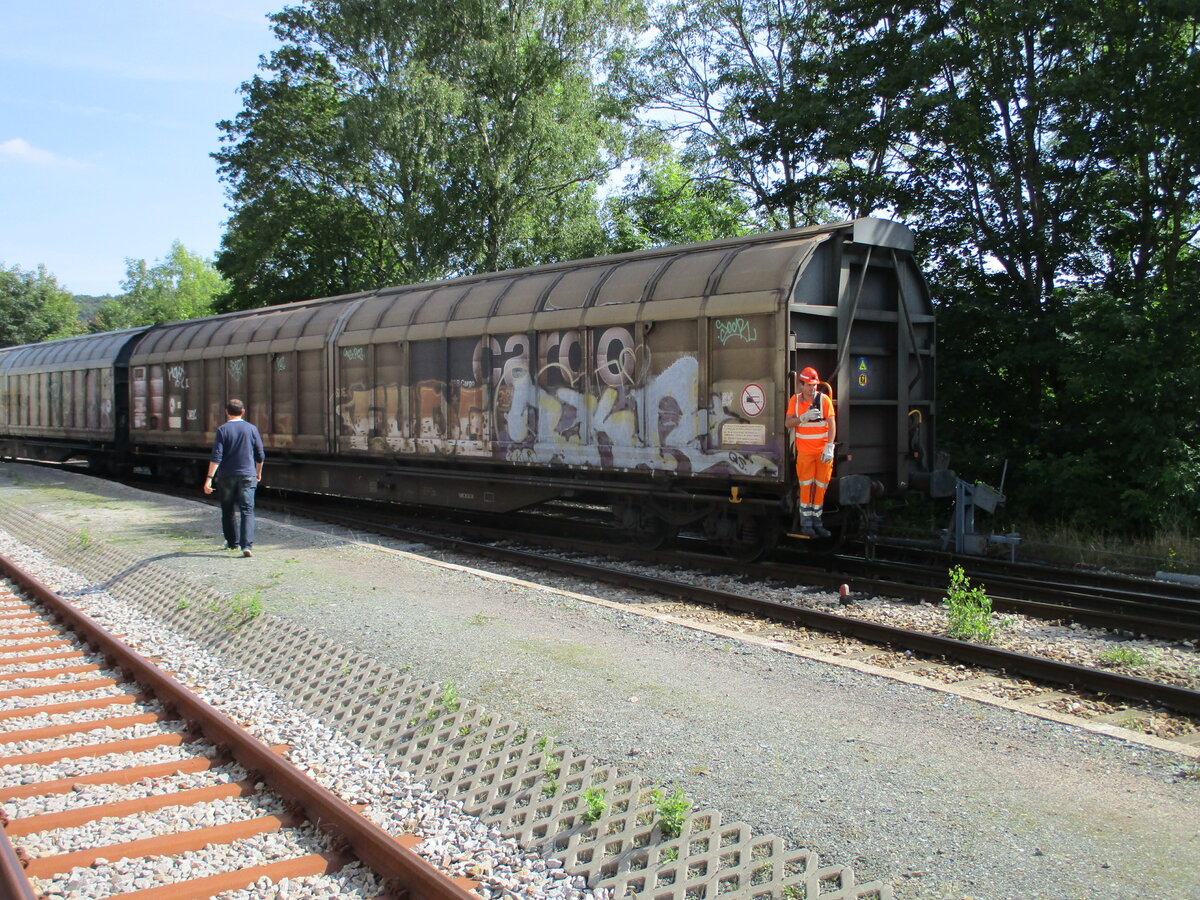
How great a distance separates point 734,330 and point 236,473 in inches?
245

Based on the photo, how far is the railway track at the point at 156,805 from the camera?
148 inches

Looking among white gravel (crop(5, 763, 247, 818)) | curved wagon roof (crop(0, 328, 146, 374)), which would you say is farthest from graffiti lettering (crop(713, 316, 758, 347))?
curved wagon roof (crop(0, 328, 146, 374))

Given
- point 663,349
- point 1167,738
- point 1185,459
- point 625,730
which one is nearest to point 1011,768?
point 1167,738

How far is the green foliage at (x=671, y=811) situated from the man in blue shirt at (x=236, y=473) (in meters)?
8.15

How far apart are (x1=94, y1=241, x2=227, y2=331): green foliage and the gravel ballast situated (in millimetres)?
87784

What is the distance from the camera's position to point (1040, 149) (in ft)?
48.1

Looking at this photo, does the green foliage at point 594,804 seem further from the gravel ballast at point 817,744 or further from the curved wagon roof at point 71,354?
the curved wagon roof at point 71,354

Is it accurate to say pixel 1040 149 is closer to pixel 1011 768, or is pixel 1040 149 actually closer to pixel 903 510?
pixel 903 510

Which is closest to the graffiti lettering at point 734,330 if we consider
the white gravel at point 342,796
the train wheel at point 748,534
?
the train wheel at point 748,534

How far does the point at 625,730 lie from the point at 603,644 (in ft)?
6.27

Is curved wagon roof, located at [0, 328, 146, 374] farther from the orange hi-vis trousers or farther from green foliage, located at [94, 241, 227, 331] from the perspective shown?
green foliage, located at [94, 241, 227, 331]

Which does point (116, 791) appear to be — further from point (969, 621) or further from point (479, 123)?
point (479, 123)

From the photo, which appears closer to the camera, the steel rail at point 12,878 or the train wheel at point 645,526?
the steel rail at point 12,878

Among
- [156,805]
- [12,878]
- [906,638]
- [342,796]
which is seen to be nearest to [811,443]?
[906,638]
